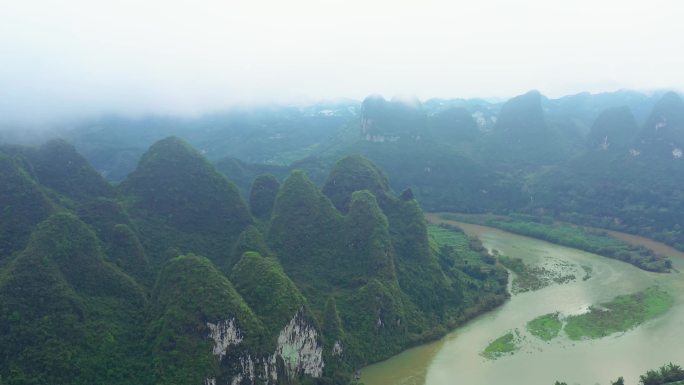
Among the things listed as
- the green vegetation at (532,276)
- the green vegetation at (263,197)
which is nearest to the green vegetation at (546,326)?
the green vegetation at (532,276)

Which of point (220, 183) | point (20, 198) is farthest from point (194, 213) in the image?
point (20, 198)

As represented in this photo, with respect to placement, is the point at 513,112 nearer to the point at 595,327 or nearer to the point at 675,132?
the point at 675,132

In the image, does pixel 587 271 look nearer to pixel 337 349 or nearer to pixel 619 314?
pixel 619 314

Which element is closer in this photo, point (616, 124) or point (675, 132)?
point (675, 132)


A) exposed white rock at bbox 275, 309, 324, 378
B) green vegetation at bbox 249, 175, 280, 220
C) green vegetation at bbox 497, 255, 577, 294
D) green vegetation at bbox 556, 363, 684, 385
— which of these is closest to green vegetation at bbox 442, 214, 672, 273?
green vegetation at bbox 497, 255, 577, 294

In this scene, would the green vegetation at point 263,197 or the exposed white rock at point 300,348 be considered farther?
the green vegetation at point 263,197

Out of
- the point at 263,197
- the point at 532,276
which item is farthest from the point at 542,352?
the point at 263,197

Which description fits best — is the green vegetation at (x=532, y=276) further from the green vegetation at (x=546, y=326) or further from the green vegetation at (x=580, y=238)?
the green vegetation at (x=580, y=238)
